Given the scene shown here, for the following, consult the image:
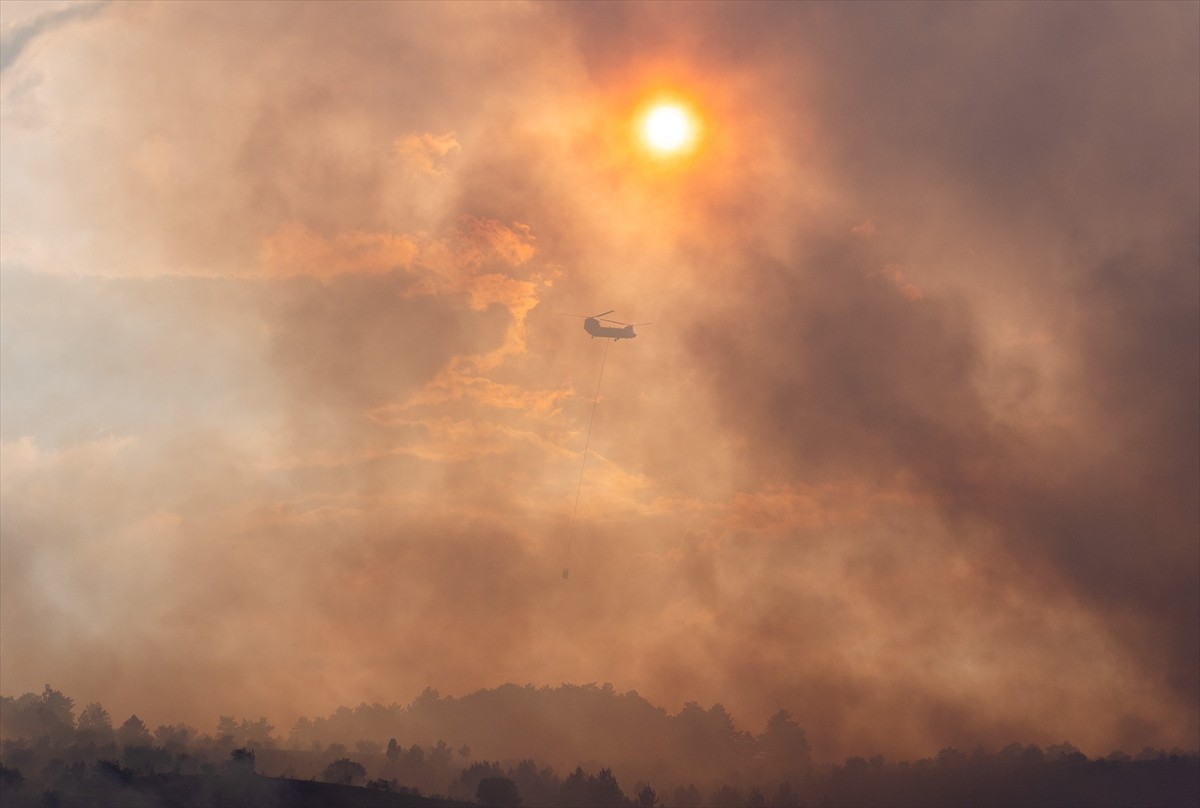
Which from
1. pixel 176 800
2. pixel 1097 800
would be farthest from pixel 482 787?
pixel 1097 800

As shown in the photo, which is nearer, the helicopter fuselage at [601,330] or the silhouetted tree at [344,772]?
the helicopter fuselage at [601,330]

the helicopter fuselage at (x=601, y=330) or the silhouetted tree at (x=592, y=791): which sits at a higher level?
the helicopter fuselage at (x=601, y=330)

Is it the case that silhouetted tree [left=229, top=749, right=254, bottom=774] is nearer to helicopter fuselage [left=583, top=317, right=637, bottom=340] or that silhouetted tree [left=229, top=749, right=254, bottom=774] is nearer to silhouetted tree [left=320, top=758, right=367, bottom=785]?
silhouetted tree [left=320, top=758, right=367, bottom=785]

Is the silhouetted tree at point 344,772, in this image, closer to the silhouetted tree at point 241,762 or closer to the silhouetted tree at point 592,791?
the silhouetted tree at point 241,762

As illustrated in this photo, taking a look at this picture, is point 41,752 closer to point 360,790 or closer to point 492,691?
point 360,790

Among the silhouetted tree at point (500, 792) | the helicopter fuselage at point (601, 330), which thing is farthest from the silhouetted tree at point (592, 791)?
the helicopter fuselage at point (601, 330)

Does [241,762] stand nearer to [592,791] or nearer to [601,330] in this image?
[592,791]

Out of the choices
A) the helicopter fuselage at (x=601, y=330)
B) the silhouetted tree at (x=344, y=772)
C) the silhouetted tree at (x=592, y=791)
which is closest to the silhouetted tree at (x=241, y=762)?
the silhouetted tree at (x=344, y=772)

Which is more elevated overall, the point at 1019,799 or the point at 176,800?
the point at 1019,799

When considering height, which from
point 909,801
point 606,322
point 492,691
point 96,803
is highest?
point 606,322

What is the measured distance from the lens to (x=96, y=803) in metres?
51.0

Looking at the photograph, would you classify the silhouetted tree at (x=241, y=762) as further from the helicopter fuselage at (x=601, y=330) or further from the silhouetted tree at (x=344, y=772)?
the helicopter fuselage at (x=601, y=330)

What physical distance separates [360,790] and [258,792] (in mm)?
5619

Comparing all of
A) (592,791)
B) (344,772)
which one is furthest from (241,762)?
(592,791)
